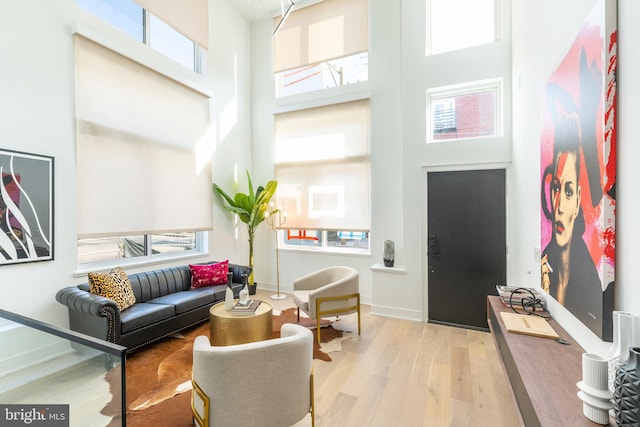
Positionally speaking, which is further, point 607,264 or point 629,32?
point 607,264

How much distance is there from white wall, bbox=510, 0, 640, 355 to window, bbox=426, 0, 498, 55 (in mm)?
489

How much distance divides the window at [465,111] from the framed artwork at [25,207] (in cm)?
480

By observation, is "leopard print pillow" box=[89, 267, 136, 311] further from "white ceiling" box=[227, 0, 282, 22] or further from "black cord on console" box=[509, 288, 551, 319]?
"white ceiling" box=[227, 0, 282, 22]

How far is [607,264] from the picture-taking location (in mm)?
1368

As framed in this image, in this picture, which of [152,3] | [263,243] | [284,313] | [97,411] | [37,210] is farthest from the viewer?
[263,243]

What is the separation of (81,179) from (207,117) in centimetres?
225

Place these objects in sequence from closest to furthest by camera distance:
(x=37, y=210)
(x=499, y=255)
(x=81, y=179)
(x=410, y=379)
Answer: (x=410, y=379) < (x=37, y=210) < (x=81, y=179) < (x=499, y=255)

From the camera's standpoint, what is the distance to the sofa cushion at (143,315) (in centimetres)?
291

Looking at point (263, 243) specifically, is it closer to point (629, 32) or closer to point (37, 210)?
point (37, 210)

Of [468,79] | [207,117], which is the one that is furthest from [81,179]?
[468,79]

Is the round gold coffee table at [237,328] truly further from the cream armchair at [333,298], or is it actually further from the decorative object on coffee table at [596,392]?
the decorative object on coffee table at [596,392]

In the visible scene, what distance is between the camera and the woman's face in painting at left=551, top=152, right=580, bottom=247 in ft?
5.66

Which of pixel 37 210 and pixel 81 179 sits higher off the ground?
pixel 81 179

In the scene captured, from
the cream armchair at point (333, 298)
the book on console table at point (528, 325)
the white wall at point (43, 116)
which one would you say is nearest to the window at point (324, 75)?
the white wall at point (43, 116)
